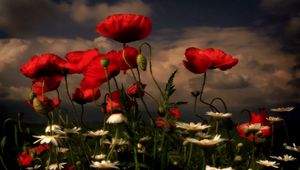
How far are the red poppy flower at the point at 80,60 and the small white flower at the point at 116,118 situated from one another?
1.40 feet

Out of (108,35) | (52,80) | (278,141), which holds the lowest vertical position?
(278,141)

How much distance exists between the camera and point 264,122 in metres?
3.67

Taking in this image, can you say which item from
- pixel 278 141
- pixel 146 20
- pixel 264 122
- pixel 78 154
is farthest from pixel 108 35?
pixel 278 141

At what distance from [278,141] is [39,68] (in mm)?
2495

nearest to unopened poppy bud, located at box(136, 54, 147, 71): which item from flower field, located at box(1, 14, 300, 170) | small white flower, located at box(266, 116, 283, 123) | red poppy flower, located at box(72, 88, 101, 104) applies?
flower field, located at box(1, 14, 300, 170)

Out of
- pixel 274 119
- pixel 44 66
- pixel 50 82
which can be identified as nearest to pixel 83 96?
pixel 50 82

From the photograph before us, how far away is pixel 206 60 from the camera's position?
274 centimetres

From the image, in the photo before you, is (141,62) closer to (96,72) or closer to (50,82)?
(96,72)

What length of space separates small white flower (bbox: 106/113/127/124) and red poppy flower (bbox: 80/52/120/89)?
33 centimetres

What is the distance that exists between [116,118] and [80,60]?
504 millimetres

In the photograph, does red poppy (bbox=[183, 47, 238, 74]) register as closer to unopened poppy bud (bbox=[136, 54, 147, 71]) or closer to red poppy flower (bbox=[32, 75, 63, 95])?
unopened poppy bud (bbox=[136, 54, 147, 71])

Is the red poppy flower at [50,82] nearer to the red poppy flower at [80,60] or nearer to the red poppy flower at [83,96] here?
the red poppy flower at [80,60]

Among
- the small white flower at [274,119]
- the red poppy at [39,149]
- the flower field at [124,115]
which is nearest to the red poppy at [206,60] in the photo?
the flower field at [124,115]

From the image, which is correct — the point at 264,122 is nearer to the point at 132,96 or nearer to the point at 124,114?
the point at 132,96
